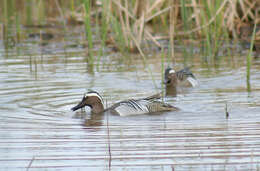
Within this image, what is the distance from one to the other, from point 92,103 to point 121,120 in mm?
892

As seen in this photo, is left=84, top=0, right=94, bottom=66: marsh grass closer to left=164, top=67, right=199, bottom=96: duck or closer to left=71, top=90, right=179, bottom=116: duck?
left=164, top=67, right=199, bottom=96: duck

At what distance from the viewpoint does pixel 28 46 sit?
55.8 feet

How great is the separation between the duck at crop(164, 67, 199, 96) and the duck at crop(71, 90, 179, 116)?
255 cm

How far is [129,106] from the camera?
30.5ft

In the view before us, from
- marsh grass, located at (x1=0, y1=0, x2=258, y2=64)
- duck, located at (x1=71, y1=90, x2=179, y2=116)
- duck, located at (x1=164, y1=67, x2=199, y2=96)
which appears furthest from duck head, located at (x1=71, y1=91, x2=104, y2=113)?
duck, located at (x1=164, y1=67, x2=199, y2=96)

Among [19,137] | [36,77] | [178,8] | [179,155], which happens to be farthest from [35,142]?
[178,8]

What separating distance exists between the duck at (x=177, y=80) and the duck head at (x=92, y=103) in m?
2.75

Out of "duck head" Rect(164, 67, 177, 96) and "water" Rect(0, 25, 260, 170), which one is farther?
"duck head" Rect(164, 67, 177, 96)

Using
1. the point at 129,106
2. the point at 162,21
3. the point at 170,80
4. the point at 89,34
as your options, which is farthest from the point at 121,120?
the point at 162,21

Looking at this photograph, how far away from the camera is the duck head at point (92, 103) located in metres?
9.69

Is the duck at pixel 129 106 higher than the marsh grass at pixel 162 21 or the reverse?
the reverse

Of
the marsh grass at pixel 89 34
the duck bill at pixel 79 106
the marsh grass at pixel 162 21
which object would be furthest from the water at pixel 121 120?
the marsh grass at pixel 162 21

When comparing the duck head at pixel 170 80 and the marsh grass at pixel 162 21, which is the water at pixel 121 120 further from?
the marsh grass at pixel 162 21

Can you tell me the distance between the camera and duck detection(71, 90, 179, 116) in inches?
366
